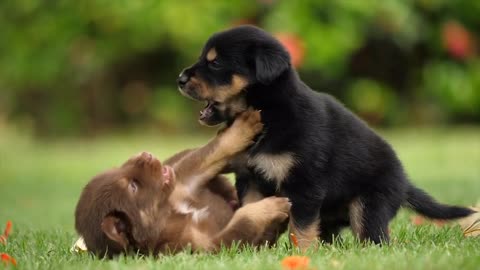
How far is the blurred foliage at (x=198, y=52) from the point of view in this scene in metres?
15.0

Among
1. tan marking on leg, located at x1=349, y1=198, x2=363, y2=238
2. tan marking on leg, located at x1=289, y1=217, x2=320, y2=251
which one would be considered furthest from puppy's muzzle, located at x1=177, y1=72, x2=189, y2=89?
tan marking on leg, located at x1=349, y1=198, x2=363, y2=238

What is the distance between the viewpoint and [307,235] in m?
4.11

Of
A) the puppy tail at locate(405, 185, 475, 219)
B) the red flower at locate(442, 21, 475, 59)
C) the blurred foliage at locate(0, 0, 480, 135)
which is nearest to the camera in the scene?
the puppy tail at locate(405, 185, 475, 219)

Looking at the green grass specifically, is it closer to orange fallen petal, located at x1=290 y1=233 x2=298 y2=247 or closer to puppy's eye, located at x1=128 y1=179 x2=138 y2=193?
orange fallen petal, located at x1=290 y1=233 x2=298 y2=247

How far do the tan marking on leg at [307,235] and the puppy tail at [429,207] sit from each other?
86cm

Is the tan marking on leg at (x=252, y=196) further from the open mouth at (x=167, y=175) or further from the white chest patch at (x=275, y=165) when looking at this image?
the open mouth at (x=167, y=175)

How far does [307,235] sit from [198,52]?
440 inches

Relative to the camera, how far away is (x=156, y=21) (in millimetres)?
15055

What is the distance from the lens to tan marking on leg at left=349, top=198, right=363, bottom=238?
4402mm

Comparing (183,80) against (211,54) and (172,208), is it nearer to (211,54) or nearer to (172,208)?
(211,54)

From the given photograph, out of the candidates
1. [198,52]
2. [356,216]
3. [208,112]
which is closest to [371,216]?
[356,216]

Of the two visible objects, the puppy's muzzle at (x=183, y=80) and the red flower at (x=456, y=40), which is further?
the red flower at (x=456, y=40)

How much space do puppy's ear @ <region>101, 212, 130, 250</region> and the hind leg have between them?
4.16 ft

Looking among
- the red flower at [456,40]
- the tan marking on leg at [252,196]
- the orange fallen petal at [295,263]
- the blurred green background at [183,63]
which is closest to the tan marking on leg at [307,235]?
the tan marking on leg at [252,196]
